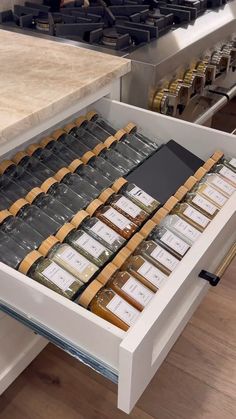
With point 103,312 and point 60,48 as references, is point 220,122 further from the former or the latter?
point 103,312

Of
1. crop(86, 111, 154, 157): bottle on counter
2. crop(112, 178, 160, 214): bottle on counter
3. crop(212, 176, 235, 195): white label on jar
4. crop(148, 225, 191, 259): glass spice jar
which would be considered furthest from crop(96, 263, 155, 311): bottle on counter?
crop(86, 111, 154, 157): bottle on counter

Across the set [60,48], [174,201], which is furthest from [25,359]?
[60,48]

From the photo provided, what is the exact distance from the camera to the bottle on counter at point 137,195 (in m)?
0.92

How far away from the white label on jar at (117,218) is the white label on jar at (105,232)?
20 mm

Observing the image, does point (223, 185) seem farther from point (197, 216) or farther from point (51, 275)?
point (51, 275)

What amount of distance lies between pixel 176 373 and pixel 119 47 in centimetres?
92

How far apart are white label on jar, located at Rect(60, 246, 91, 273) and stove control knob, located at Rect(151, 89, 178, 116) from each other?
1.72 feet

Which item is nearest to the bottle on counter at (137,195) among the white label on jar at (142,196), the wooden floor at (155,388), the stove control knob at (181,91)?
the white label on jar at (142,196)

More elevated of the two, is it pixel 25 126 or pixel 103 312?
pixel 25 126

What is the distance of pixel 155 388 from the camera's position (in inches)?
48.1

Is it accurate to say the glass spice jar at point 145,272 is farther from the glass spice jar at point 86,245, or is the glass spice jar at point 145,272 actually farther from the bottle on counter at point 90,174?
the bottle on counter at point 90,174

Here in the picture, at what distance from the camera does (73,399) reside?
3.93 feet

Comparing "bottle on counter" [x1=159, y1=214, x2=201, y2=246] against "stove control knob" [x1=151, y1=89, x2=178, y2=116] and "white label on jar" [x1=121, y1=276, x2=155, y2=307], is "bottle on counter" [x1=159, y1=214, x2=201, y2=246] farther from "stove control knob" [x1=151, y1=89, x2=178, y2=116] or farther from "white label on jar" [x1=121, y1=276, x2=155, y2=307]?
"stove control knob" [x1=151, y1=89, x2=178, y2=116]

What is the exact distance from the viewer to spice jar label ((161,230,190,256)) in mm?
799
